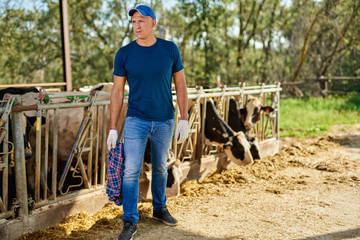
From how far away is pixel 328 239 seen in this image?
3602 millimetres

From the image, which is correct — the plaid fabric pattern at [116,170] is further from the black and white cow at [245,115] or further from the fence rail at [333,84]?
the fence rail at [333,84]

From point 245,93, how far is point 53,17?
10777 mm

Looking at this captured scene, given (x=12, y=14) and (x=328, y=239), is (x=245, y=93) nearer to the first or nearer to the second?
(x=328, y=239)

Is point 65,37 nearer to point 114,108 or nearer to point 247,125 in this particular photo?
point 247,125

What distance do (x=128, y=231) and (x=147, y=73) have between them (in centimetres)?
137

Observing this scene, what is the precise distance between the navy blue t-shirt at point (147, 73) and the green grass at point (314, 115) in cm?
704

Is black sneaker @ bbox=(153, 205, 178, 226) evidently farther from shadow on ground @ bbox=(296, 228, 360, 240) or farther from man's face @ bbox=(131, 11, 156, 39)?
man's face @ bbox=(131, 11, 156, 39)

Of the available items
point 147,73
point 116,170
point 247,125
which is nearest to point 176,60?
point 147,73

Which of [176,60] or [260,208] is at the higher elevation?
[176,60]

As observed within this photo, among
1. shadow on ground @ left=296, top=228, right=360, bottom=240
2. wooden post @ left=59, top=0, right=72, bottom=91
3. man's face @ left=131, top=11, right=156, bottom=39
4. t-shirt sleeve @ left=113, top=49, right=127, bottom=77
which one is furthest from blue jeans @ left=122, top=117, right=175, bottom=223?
wooden post @ left=59, top=0, right=72, bottom=91

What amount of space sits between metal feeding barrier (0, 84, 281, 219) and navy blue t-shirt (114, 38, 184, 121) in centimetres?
91

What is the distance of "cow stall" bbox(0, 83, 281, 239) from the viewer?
11.5 feet

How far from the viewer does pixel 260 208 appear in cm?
451

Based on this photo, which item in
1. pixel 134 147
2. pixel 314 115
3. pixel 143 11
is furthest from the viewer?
pixel 314 115
